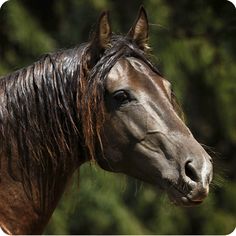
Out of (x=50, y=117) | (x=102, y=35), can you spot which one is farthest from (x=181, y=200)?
(x=102, y=35)

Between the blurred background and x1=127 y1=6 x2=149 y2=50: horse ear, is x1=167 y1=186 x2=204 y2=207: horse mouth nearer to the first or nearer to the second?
x1=127 y1=6 x2=149 y2=50: horse ear

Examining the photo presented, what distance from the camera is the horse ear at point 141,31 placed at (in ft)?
7.73

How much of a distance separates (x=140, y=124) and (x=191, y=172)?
0.24 meters

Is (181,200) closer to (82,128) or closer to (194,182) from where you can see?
(194,182)

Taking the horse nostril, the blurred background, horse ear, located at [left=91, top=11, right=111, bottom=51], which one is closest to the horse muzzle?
the horse nostril

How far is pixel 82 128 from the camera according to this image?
7.09 feet

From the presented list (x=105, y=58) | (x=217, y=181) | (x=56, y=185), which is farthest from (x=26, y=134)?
(x=217, y=181)

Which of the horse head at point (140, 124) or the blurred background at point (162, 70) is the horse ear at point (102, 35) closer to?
the horse head at point (140, 124)

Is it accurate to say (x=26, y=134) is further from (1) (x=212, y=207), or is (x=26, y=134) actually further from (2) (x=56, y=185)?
(1) (x=212, y=207)

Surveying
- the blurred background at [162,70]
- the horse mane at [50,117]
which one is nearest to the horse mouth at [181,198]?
the horse mane at [50,117]

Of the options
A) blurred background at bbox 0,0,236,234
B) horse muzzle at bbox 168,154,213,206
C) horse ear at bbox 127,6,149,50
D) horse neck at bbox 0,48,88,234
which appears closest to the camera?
horse muzzle at bbox 168,154,213,206

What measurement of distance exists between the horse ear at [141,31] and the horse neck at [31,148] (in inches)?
13.0

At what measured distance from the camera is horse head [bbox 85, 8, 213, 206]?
2.13 metres

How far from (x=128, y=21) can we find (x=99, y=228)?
81.3 inches
